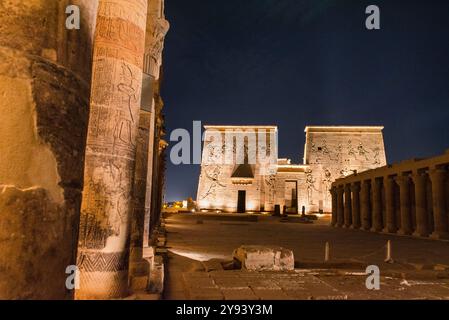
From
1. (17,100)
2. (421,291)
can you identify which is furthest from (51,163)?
(421,291)

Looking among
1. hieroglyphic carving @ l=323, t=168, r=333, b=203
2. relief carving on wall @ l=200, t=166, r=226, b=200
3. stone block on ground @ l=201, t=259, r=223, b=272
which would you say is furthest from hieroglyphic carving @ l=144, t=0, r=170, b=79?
hieroglyphic carving @ l=323, t=168, r=333, b=203

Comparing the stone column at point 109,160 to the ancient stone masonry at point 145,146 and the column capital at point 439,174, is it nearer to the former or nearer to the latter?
the ancient stone masonry at point 145,146

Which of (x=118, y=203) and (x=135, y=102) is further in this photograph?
(x=135, y=102)

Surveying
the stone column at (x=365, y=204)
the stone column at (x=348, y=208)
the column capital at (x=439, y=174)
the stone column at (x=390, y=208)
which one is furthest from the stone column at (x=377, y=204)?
the column capital at (x=439, y=174)

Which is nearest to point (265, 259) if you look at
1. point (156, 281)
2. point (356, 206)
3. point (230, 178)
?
point (156, 281)

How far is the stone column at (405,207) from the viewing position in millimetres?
17067

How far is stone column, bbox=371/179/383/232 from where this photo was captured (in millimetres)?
19609

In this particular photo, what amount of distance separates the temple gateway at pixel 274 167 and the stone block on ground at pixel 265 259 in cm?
3374

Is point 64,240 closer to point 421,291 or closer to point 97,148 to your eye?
point 97,148

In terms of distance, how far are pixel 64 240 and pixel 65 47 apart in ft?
3.04

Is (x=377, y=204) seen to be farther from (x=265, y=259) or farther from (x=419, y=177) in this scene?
(x=265, y=259)
